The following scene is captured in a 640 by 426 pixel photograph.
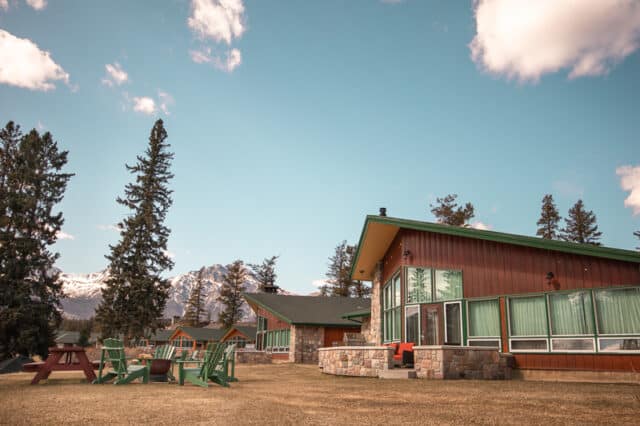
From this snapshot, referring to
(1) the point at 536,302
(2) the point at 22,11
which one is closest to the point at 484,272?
(1) the point at 536,302

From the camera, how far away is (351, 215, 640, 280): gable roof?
11117mm

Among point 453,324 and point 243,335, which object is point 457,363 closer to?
point 453,324

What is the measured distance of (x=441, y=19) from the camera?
16344 mm

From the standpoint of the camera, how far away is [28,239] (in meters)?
28.5

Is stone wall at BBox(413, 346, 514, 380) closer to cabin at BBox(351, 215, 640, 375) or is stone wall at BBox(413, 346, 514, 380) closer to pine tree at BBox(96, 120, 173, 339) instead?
cabin at BBox(351, 215, 640, 375)

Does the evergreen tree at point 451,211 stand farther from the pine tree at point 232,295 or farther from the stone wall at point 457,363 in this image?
the stone wall at point 457,363

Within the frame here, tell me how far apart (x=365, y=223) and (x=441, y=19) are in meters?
8.03

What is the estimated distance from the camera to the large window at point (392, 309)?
663 inches

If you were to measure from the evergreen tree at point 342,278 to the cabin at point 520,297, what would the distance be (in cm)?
3947

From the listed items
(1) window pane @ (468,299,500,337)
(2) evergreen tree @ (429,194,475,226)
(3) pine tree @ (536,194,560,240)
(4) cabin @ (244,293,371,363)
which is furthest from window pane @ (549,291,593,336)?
(3) pine tree @ (536,194,560,240)

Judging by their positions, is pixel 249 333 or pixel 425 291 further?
pixel 249 333

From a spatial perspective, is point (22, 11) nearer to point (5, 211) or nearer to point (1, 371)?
point (5, 211)

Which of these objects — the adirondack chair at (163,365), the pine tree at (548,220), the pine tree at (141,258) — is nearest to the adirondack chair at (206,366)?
the adirondack chair at (163,365)

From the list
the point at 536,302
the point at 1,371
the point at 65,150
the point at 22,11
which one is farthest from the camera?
the point at 65,150
